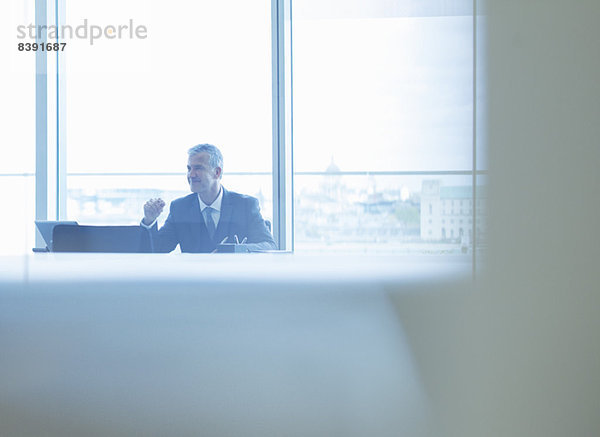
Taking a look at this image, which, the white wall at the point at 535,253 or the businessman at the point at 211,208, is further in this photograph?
the businessman at the point at 211,208

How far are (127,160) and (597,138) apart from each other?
302cm

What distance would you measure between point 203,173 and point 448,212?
193 cm

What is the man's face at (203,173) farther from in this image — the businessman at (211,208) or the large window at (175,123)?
the large window at (175,123)

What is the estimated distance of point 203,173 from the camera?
225 cm

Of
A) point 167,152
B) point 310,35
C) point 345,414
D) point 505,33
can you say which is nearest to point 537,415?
point 345,414

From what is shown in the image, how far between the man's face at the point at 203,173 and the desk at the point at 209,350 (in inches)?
68.2

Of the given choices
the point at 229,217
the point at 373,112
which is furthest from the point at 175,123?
the point at 373,112

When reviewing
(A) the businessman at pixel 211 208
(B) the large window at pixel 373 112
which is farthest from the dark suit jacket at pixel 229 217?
(B) the large window at pixel 373 112

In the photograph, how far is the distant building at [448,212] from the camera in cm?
39

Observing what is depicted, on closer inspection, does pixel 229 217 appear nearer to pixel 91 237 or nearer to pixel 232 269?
pixel 91 237

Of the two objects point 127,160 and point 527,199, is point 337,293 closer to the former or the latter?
point 527,199

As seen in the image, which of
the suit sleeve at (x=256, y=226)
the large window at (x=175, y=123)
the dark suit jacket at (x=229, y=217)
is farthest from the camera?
the large window at (x=175, y=123)

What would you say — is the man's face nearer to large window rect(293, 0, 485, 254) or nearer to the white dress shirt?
the white dress shirt

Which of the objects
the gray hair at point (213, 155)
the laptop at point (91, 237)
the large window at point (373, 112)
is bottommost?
the laptop at point (91, 237)
